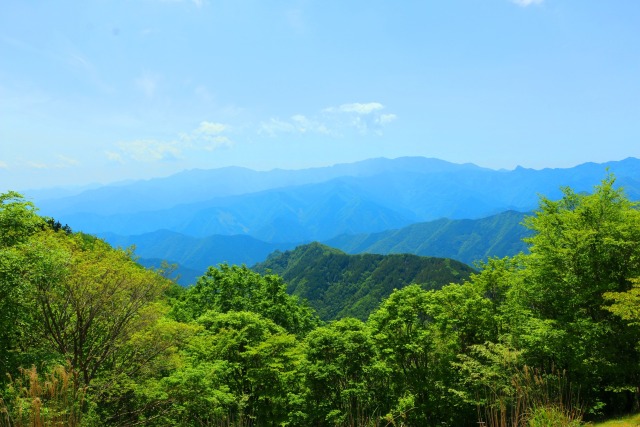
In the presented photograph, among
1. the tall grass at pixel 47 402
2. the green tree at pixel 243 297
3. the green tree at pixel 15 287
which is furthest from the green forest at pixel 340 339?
the green tree at pixel 243 297

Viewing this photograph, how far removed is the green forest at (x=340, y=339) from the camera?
15781 mm

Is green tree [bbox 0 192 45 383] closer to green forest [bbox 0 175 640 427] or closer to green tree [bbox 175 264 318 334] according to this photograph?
green forest [bbox 0 175 640 427]

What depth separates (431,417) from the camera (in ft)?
92.5

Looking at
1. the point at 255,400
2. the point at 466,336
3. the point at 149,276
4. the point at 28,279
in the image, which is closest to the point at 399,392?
the point at 466,336

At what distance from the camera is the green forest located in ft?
51.8

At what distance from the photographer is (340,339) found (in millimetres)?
23016

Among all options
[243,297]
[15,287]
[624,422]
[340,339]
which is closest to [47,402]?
[15,287]

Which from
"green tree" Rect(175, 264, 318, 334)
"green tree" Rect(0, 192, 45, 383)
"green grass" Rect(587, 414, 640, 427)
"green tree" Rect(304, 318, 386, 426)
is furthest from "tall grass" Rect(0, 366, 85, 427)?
"green tree" Rect(175, 264, 318, 334)

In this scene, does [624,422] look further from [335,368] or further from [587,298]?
[335,368]

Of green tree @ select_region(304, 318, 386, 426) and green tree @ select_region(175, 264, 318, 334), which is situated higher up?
green tree @ select_region(175, 264, 318, 334)

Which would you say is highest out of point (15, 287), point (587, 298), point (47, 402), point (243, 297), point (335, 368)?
point (15, 287)

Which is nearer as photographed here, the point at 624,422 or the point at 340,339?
the point at 624,422

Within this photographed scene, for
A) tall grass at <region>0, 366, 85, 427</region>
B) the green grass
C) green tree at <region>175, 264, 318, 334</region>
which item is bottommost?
the green grass

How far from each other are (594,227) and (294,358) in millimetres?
20669
